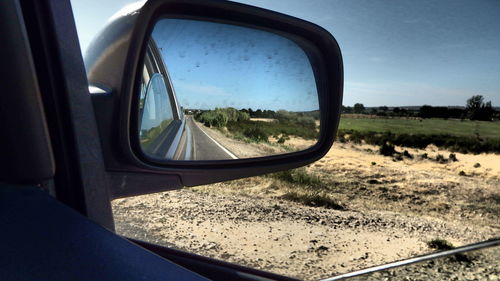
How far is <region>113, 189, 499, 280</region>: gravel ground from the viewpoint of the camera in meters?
7.86

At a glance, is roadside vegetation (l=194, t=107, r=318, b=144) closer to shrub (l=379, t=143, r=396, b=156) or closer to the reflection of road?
the reflection of road

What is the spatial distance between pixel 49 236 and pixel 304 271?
725 cm

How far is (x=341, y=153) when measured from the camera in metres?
35.9

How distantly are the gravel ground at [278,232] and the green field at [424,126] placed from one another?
46741 millimetres

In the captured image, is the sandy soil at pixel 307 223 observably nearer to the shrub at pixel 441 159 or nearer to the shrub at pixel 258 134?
the shrub at pixel 258 134

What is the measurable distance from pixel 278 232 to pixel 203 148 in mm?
9175

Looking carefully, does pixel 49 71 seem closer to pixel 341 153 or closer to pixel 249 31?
pixel 249 31

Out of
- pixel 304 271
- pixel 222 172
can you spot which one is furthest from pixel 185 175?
pixel 304 271

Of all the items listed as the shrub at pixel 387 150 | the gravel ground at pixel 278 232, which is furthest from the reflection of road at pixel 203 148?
the shrub at pixel 387 150

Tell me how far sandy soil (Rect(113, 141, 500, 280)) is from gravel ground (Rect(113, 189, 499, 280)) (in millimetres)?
24

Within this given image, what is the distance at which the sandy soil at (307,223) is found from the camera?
26.5 feet

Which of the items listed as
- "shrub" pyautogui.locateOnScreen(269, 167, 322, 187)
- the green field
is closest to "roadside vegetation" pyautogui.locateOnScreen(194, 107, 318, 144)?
"shrub" pyautogui.locateOnScreen(269, 167, 322, 187)

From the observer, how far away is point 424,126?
66.9 m

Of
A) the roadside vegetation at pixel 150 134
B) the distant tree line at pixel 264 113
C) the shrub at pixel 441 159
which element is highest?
the distant tree line at pixel 264 113
